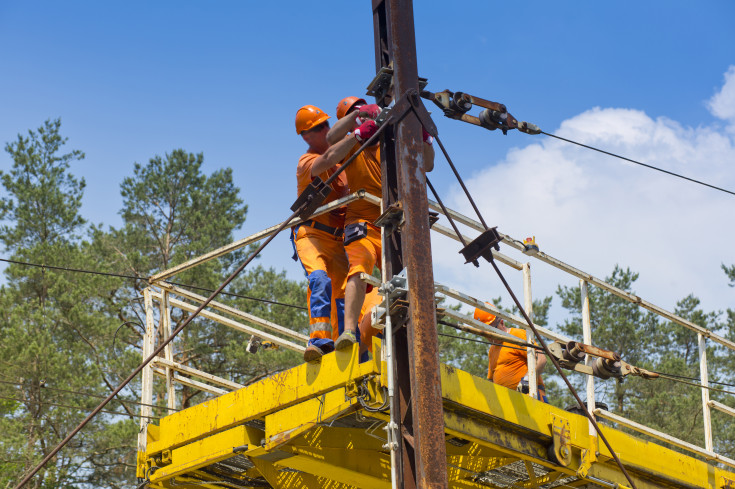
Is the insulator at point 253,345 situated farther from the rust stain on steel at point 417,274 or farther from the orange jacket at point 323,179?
the rust stain on steel at point 417,274

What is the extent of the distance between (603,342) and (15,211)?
18.1 metres

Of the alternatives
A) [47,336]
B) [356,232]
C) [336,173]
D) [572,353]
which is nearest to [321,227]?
[356,232]

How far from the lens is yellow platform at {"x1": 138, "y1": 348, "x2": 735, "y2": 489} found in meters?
6.36

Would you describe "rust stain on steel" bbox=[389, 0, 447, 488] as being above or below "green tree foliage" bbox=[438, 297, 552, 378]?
below

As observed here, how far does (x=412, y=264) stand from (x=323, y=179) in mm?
1850

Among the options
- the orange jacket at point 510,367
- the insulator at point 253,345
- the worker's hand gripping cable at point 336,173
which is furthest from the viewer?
the orange jacket at point 510,367

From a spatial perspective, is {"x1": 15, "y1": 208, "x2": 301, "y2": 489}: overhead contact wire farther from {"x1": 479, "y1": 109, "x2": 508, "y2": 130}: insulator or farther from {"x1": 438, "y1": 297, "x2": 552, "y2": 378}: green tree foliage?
{"x1": 438, "y1": 297, "x2": 552, "y2": 378}: green tree foliage

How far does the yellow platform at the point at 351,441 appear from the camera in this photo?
6363 mm

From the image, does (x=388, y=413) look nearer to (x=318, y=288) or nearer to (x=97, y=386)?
(x=318, y=288)

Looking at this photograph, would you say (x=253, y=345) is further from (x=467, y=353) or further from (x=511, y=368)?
(x=467, y=353)

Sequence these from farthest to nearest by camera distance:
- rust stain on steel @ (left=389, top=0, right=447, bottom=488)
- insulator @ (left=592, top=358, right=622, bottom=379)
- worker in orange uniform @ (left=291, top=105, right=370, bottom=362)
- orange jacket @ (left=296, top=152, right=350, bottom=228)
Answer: orange jacket @ (left=296, top=152, right=350, bottom=228) → insulator @ (left=592, top=358, right=622, bottom=379) → worker in orange uniform @ (left=291, top=105, right=370, bottom=362) → rust stain on steel @ (left=389, top=0, right=447, bottom=488)

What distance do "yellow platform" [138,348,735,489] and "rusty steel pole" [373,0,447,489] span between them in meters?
0.27

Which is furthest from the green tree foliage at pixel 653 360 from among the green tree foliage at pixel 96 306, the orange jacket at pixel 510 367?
the orange jacket at pixel 510 367

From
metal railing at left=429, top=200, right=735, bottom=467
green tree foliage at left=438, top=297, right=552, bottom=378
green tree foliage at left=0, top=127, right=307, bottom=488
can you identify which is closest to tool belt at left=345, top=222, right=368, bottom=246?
metal railing at left=429, top=200, right=735, bottom=467
